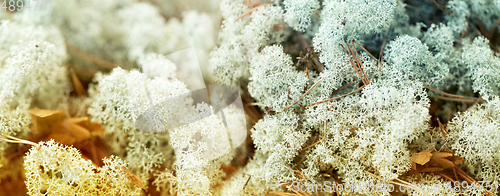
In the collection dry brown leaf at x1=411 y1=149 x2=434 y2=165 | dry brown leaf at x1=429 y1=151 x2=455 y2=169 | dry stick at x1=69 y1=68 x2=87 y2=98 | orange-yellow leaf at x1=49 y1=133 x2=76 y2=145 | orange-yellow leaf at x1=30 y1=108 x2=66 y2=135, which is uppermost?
dry stick at x1=69 y1=68 x2=87 y2=98

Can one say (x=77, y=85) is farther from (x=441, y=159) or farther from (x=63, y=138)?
(x=441, y=159)

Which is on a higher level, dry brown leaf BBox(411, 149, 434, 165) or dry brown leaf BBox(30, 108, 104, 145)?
dry brown leaf BBox(30, 108, 104, 145)

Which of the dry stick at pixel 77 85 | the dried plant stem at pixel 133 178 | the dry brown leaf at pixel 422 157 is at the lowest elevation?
the dry brown leaf at pixel 422 157

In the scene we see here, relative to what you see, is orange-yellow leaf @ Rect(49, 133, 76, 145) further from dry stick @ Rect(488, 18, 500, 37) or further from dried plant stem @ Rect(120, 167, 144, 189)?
dry stick @ Rect(488, 18, 500, 37)

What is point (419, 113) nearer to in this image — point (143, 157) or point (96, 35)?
point (143, 157)

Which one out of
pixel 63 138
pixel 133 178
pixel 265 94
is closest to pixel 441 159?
pixel 265 94

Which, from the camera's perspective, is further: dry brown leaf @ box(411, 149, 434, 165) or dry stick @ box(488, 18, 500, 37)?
dry stick @ box(488, 18, 500, 37)

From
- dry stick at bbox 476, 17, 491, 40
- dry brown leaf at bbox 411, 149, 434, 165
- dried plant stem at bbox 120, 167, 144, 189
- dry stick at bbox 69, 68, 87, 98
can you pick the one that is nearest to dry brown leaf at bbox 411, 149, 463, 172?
dry brown leaf at bbox 411, 149, 434, 165

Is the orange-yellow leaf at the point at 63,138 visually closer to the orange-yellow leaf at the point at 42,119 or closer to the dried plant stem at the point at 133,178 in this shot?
the orange-yellow leaf at the point at 42,119

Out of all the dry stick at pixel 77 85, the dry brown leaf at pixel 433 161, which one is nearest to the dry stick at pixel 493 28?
the dry brown leaf at pixel 433 161

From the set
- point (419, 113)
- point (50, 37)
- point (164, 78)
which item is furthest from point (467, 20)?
point (50, 37)

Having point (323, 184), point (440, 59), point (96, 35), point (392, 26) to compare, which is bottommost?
point (323, 184)
